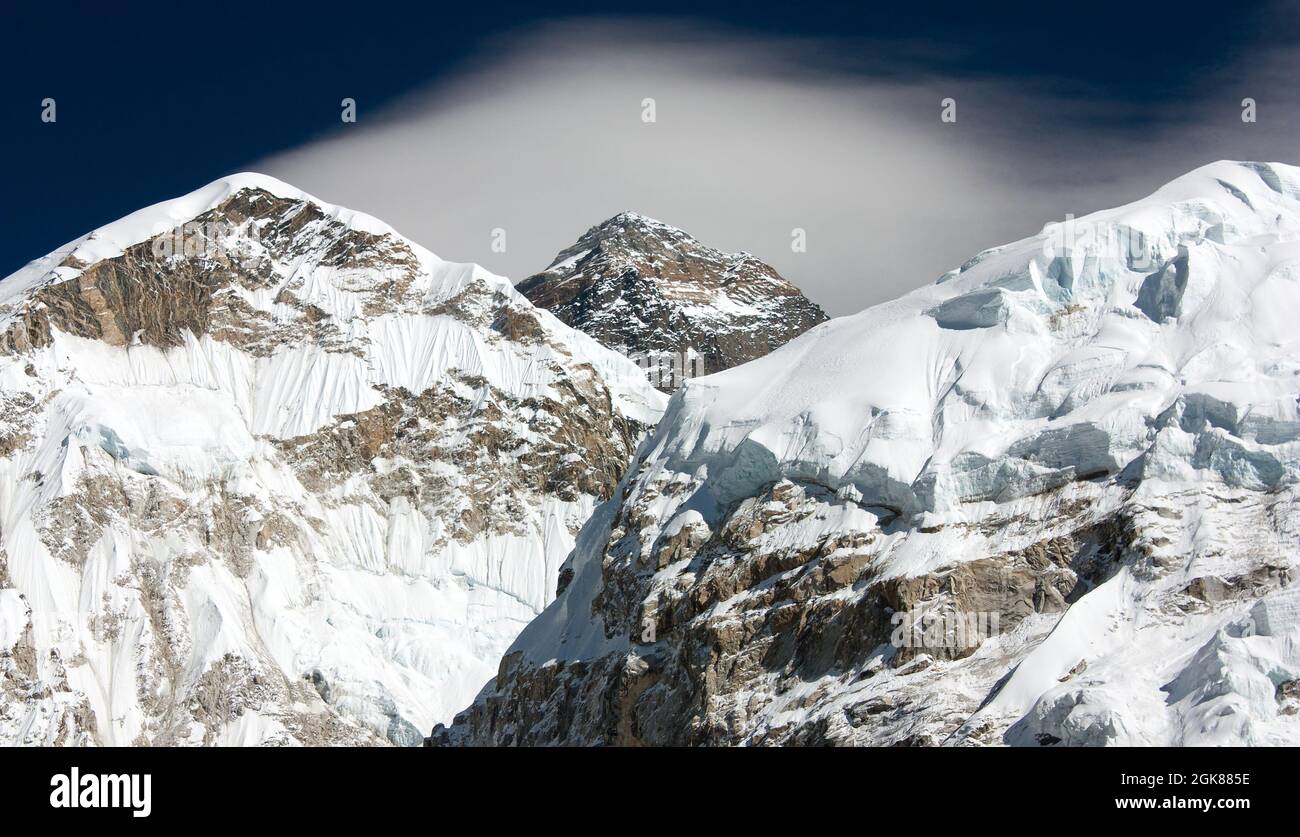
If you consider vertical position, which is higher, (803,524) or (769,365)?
(769,365)

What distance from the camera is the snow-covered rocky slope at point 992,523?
283 feet

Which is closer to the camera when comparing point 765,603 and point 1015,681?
point 1015,681

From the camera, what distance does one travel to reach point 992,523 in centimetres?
9925

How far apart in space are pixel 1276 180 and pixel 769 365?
3090cm

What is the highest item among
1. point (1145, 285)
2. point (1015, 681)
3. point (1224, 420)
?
point (1145, 285)

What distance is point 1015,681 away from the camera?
282 feet

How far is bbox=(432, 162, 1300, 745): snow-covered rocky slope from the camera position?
86.2m

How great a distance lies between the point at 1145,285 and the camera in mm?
109375

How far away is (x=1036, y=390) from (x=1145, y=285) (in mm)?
Answer: 9197
